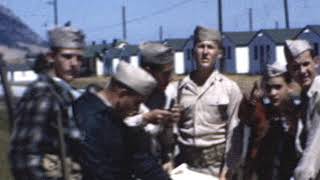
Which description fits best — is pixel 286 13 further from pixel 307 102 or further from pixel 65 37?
pixel 65 37

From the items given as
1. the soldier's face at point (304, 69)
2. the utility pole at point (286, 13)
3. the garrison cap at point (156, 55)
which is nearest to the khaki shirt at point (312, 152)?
the soldier's face at point (304, 69)

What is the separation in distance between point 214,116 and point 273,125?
1.54 ft

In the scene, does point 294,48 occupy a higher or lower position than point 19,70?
higher

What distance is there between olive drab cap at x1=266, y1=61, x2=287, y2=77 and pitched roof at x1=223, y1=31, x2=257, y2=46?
73142 mm

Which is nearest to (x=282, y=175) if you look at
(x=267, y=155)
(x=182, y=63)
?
(x=267, y=155)

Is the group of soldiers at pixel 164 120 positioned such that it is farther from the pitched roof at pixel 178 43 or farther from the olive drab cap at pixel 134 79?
the pitched roof at pixel 178 43

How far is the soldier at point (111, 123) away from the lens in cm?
429

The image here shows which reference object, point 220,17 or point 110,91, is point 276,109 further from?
point 220,17

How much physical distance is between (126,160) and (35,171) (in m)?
0.43

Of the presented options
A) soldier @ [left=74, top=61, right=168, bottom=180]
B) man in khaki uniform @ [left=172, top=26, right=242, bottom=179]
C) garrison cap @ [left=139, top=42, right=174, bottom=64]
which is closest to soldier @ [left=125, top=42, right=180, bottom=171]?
garrison cap @ [left=139, top=42, right=174, bottom=64]

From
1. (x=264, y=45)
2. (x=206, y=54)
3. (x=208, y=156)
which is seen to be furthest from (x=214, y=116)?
(x=264, y=45)

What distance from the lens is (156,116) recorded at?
550 centimetres

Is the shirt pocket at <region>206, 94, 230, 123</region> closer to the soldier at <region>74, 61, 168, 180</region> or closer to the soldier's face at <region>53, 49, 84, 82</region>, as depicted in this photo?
the soldier's face at <region>53, 49, 84, 82</region>

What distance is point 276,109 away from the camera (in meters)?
6.26
